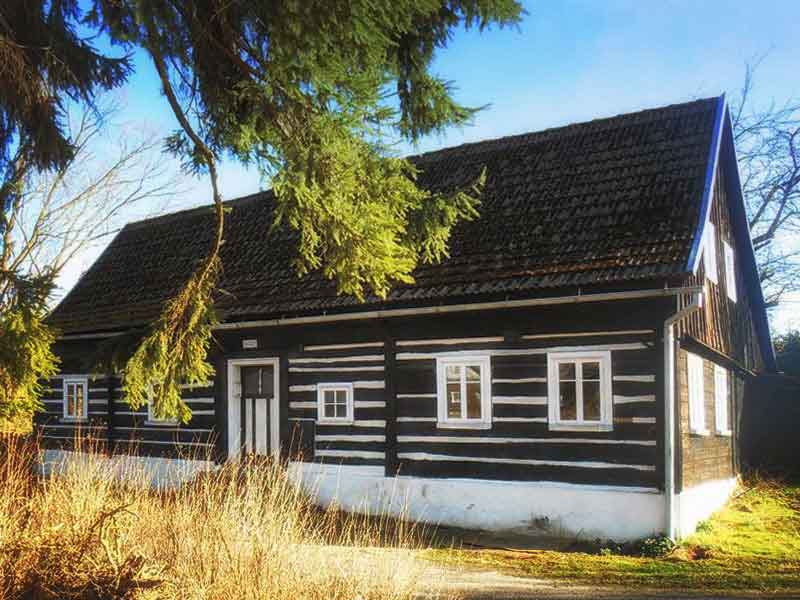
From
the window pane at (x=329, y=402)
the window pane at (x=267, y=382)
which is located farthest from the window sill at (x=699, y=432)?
the window pane at (x=267, y=382)

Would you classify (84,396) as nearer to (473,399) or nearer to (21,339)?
(21,339)

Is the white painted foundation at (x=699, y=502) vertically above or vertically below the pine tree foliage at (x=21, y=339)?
below

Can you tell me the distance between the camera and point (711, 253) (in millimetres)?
14695

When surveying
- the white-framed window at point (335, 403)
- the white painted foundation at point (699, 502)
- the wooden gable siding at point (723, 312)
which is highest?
the wooden gable siding at point (723, 312)

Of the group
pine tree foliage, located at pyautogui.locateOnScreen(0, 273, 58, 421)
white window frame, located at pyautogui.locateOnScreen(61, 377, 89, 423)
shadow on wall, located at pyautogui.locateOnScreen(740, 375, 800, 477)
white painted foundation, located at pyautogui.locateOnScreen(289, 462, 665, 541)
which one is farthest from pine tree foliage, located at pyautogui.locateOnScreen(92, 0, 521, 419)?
shadow on wall, located at pyautogui.locateOnScreen(740, 375, 800, 477)

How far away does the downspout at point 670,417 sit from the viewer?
36.6ft

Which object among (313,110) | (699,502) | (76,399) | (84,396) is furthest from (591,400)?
(76,399)

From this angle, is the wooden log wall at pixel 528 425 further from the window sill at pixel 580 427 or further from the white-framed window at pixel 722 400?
the white-framed window at pixel 722 400

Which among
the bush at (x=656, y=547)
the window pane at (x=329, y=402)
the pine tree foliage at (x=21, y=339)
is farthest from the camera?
the window pane at (x=329, y=402)

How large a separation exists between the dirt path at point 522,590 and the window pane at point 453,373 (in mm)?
4236

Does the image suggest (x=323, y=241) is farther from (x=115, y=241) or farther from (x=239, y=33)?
(x=115, y=241)

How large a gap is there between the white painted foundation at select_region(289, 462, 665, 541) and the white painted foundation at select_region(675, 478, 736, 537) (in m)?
0.55

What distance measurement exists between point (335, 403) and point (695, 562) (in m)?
6.58

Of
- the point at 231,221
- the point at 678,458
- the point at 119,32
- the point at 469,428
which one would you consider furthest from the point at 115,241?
the point at 678,458
